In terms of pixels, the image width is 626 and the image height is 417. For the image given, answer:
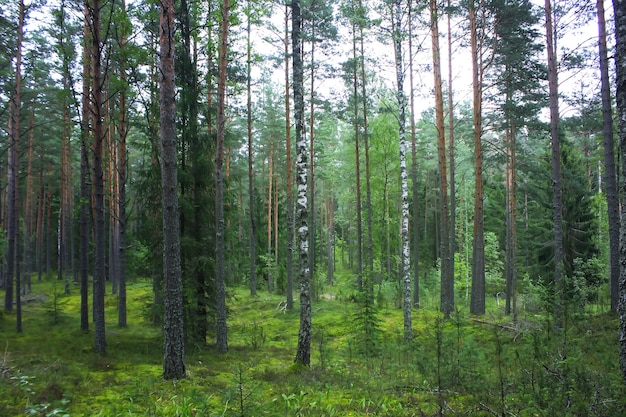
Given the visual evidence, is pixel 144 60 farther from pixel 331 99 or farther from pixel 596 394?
pixel 331 99

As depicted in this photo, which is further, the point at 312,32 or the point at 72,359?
the point at 312,32

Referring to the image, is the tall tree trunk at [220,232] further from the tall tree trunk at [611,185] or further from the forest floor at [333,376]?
the tall tree trunk at [611,185]

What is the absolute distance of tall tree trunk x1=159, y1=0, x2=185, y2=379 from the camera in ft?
23.5

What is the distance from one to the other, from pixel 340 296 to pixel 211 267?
1339 centimetres

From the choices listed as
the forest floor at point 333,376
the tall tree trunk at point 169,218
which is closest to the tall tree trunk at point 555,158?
the forest floor at point 333,376

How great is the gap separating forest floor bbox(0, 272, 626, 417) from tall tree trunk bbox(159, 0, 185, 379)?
0.56 metres

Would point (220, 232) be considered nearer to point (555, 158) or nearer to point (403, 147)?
point (403, 147)

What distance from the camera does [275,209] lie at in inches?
1112

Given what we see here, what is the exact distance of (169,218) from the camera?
7.18m

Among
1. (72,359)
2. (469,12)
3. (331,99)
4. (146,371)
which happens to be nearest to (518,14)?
(469,12)

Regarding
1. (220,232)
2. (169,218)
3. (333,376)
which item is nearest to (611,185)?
(333,376)

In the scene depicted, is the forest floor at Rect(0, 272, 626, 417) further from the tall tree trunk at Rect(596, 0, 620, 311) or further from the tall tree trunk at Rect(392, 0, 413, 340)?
the tall tree trunk at Rect(596, 0, 620, 311)

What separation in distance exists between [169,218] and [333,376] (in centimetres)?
470

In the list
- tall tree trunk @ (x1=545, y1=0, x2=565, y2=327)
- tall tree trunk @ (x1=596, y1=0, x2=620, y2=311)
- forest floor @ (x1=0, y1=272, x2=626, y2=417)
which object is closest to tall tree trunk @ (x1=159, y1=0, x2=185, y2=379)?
forest floor @ (x1=0, y1=272, x2=626, y2=417)
